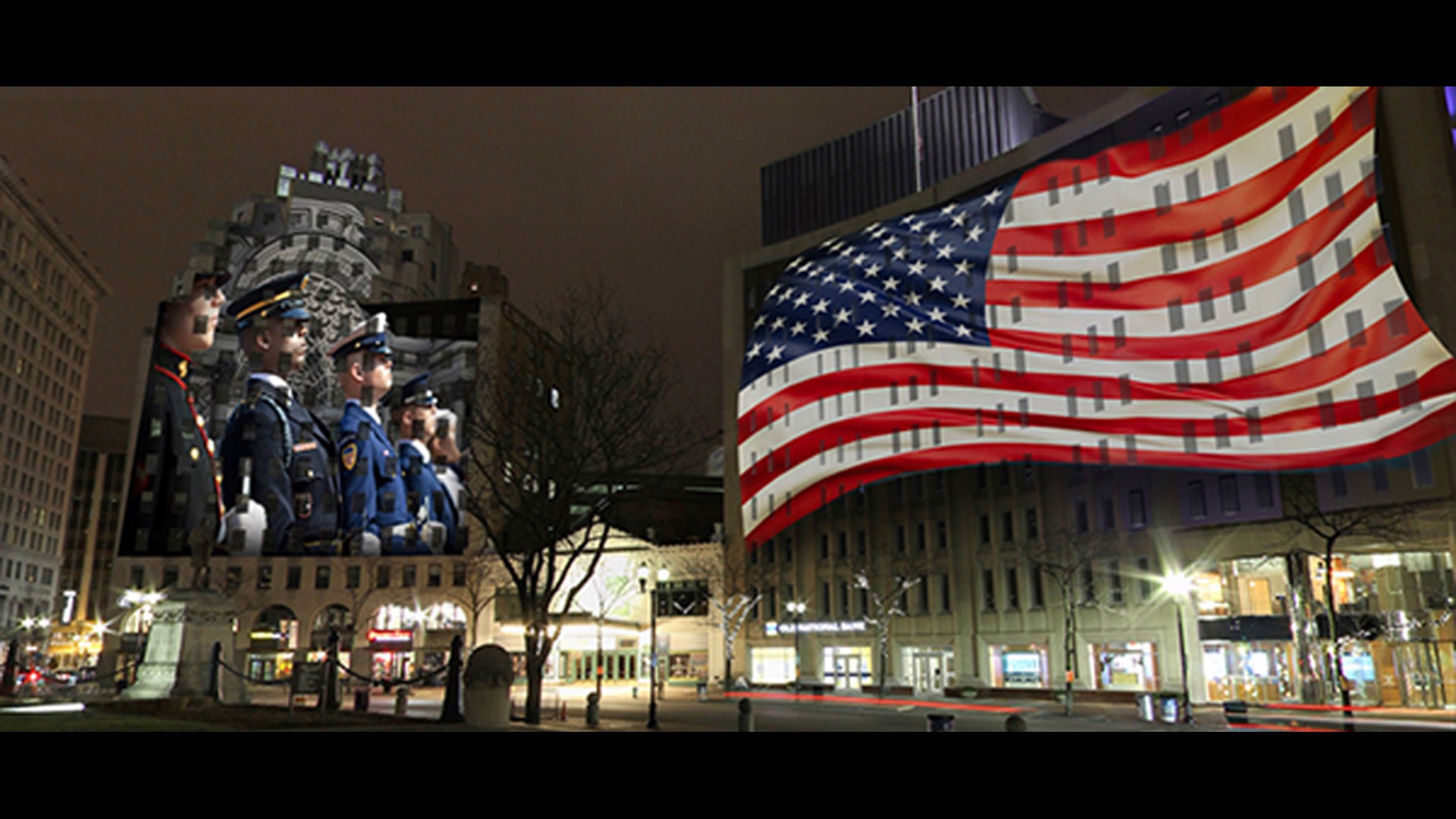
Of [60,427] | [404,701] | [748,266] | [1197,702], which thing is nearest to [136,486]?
[60,427]

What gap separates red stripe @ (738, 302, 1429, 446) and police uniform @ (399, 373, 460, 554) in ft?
181

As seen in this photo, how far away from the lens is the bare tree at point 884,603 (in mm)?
66438

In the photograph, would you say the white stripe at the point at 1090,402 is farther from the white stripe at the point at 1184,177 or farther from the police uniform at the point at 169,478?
the police uniform at the point at 169,478

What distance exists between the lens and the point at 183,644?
94.2 ft

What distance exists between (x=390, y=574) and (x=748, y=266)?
4672 centimetres

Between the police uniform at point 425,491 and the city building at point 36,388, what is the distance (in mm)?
46574

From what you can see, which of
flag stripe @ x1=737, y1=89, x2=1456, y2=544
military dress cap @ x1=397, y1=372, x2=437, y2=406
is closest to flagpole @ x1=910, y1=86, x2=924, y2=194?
flag stripe @ x1=737, y1=89, x2=1456, y2=544

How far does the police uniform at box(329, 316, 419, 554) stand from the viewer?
97.9 m

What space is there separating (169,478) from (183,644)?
80.2 meters

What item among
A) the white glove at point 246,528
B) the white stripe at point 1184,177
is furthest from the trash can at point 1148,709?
the white glove at point 246,528

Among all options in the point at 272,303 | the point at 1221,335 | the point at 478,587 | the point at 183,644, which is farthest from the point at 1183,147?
the point at 272,303

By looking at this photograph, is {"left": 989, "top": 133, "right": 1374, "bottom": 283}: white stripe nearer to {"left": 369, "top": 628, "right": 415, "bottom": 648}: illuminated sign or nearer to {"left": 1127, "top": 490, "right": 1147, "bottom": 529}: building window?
{"left": 1127, "top": 490, "right": 1147, "bottom": 529}: building window

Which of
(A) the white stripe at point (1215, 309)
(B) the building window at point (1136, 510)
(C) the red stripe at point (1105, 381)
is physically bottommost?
(B) the building window at point (1136, 510)
